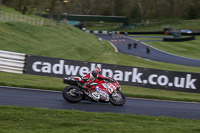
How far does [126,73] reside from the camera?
687 inches

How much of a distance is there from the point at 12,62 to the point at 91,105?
748 cm

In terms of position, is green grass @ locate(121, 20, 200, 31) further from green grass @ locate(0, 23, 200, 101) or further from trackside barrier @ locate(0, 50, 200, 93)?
trackside barrier @ locate(0, 50, 200, 93)

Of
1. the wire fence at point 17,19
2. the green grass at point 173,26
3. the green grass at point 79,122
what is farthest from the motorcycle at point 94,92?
the green grass at point 173,26

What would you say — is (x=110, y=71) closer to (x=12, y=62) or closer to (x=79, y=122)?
(x=12, y=62)

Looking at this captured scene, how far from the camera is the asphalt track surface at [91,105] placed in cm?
1125

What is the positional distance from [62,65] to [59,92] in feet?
11.8

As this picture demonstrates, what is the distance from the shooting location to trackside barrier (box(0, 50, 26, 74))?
57.0ft

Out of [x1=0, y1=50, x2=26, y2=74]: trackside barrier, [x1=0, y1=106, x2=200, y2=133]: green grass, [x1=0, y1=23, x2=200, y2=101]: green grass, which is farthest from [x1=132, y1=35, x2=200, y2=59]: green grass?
[x1=0, y1=106, x2=200, y2=133]: green grass

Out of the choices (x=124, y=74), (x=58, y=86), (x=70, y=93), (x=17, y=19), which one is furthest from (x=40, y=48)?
(x=70, y=93)

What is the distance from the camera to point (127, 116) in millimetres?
10297

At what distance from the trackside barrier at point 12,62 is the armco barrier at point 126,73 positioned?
363 mm

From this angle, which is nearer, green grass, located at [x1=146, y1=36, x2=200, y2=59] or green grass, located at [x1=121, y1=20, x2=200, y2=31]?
green grass, located at [x1=146, y1=36, x2=200, y2=59]

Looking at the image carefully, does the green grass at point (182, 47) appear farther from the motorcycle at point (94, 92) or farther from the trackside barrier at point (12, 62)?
the motorcycle at point (94, 92)

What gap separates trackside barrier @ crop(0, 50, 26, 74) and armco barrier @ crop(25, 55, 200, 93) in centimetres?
36
